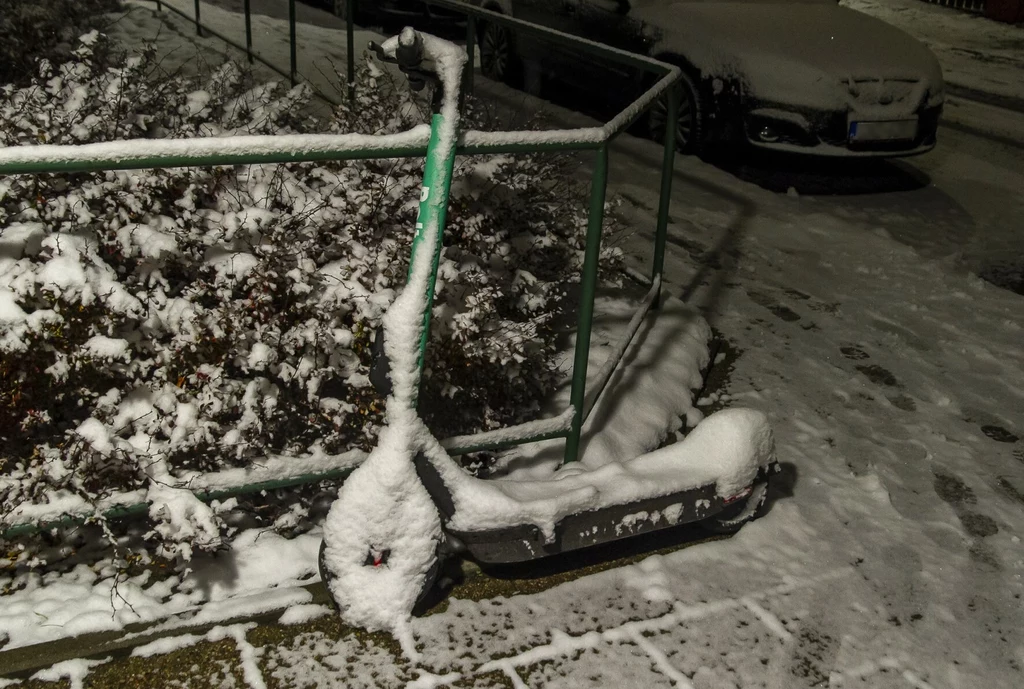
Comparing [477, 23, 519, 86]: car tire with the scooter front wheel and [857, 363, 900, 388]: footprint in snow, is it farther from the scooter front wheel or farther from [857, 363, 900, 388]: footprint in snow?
the scooter front wheel

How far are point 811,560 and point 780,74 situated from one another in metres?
4.71

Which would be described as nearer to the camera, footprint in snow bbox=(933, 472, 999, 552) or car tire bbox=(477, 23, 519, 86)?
footprint in snow bbox=(933, 472, 999, 552)

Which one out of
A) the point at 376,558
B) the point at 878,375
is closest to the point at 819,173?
the point at 878,375

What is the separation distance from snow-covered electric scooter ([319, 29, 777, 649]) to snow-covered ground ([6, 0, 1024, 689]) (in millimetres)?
156

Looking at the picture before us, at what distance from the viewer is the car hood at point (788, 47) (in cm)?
680

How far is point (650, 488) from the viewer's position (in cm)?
274

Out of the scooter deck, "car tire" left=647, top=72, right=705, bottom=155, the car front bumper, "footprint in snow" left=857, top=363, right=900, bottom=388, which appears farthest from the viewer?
"car tire" left=647, top=72, right=705, bottom=155

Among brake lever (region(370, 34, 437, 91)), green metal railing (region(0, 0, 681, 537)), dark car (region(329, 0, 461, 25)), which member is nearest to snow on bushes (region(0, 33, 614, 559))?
green metal railing (region(0, 0, 681, 537))

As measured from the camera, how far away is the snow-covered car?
6805mm

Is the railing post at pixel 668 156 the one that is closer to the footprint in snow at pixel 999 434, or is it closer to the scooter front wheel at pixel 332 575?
the footprint in snow at pixel 999 434

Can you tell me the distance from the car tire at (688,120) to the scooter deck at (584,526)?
4805 mm

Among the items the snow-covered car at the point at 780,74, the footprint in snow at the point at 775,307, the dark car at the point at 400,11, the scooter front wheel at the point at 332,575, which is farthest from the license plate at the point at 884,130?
the scooter front wheel at the point at 332,575

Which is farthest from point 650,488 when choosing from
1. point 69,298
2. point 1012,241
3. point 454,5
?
point 1012,241

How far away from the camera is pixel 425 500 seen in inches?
95.8
